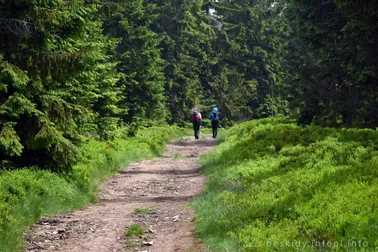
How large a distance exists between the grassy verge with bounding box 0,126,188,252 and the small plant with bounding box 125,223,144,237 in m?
2.06

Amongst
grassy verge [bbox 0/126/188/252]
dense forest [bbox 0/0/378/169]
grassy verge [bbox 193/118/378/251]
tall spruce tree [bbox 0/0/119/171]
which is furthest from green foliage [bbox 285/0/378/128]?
grassy verge [bbox 0/126/188/252]

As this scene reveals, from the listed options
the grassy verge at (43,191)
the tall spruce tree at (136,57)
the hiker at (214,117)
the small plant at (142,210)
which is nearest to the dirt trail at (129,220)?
the small plant at (142,210)

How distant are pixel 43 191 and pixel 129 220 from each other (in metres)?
2.49

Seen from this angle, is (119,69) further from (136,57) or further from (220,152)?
(220,152)

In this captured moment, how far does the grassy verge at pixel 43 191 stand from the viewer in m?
8.75

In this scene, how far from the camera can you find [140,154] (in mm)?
22656

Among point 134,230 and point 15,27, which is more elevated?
point 15,27

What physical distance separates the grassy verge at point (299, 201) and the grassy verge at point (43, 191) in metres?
3.54

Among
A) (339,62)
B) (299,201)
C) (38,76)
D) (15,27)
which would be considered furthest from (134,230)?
(339,62)

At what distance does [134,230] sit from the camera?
9.45m

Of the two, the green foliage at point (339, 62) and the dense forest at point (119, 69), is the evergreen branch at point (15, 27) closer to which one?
the dense forest at point (119, 69)

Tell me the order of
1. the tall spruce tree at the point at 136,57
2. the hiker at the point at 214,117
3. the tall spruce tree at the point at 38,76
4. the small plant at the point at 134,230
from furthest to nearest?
the tall spruce tree at the point at 136,57 → the hiker at the point at 214,117 → the tall spruce tree at the point at 38,76 → the small plant at the point at 134,230

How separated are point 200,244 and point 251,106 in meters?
55.5

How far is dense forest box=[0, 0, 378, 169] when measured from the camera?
452 inches
